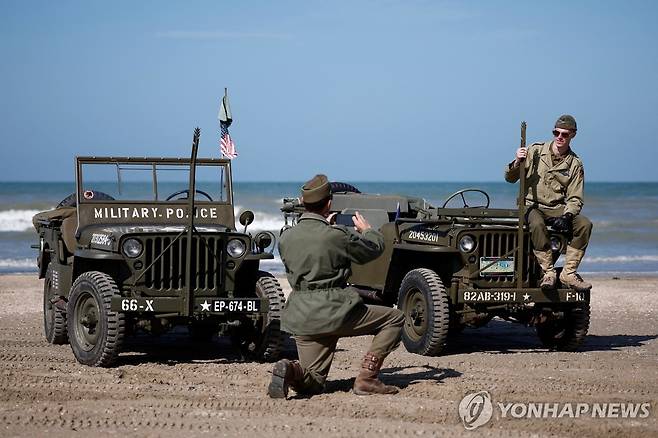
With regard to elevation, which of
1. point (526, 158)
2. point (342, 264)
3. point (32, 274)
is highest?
point (526, 158)

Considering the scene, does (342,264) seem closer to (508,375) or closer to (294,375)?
(294,375)

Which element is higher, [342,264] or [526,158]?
[526,158]

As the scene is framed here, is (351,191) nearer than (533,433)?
No

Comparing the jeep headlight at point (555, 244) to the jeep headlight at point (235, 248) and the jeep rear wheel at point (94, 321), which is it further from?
the jeep rear wheel at point (94, 321)

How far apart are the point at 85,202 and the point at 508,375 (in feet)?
14.0

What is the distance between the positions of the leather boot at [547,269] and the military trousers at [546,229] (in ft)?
0.19

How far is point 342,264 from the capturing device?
8016 millimetres

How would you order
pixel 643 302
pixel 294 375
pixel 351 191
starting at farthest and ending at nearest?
pixel 643 302
pixel 351 191
pixel 294 375

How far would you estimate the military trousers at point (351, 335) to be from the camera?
26.5 feet

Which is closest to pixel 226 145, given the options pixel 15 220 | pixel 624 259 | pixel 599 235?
pixel 624 259

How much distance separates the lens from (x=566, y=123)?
10828 mm

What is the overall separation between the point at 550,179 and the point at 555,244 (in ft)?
2.00

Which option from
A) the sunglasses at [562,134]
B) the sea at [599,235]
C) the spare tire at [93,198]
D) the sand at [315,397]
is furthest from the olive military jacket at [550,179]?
the sea at [599,235]

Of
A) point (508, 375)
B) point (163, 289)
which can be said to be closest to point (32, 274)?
point (163, 289)
